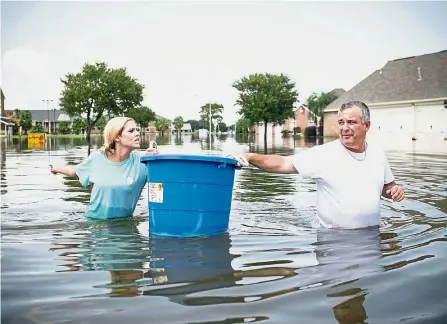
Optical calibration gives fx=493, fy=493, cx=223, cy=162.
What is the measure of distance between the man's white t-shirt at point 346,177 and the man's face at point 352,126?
0.12 meters

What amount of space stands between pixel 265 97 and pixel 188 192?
44706mm

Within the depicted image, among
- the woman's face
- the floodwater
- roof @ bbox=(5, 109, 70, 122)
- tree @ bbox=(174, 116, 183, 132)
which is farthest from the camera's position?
tree @ bbox=(174, 116, 183, 132)

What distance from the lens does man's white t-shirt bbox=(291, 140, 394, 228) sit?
15.2 ft

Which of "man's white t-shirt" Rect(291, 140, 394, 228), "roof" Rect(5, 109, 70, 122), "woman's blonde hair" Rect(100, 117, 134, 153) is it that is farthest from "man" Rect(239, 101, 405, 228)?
"roof" Rect(5, 109, 70, 122)

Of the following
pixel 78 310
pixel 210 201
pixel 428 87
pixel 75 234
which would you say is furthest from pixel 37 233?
pixel 428 87

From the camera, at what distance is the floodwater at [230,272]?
2.76m

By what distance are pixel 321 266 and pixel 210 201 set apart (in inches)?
48.1

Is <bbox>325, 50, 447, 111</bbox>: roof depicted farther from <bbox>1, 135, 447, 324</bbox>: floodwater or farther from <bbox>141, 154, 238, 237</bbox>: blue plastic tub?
<bbox>141, 154, 238, 237</bbox>: blue plastic tub

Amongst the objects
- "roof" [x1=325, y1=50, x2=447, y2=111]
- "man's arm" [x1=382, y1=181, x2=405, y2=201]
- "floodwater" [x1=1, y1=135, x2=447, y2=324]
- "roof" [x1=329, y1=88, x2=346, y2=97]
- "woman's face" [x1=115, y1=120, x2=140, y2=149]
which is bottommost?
"floodwater" [x1=1, y1=135, x2=447, y2=324]

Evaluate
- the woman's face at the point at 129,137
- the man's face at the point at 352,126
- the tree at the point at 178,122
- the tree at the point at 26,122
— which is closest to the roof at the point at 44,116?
the tree at the point at 26,122

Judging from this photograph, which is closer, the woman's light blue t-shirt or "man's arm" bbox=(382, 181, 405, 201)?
"man's arm" bbox=(382, 181, 405, 201)

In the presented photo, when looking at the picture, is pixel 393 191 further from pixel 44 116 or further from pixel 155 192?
pixel 44 116

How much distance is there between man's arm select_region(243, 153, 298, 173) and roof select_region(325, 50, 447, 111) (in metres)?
40.2

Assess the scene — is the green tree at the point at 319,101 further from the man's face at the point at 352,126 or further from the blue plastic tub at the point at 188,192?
the blue plastic tub at the point at 188,192
